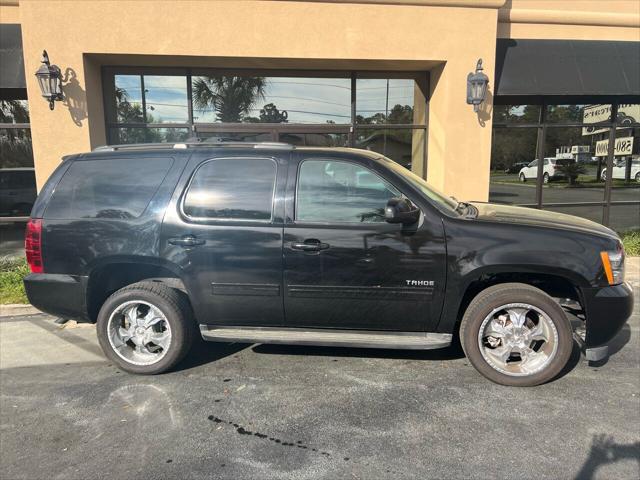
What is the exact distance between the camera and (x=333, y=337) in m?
3.81

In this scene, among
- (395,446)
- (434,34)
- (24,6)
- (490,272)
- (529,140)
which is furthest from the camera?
(529,140)

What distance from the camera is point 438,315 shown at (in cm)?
373

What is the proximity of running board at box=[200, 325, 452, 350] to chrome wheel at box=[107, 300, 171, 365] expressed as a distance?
1.32 feet

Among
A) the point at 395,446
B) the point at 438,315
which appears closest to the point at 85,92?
the point at 438,315

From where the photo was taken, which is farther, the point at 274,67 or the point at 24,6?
the point at 274,67

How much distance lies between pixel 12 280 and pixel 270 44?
5450 millimetres

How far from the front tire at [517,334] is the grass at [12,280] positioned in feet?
18.3

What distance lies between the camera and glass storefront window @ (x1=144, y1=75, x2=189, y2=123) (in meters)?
8.62

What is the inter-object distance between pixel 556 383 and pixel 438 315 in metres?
1.12

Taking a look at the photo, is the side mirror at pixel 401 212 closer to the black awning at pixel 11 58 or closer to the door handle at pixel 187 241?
the door handle at pixel 187 241

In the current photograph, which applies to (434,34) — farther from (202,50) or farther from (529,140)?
(202,50)

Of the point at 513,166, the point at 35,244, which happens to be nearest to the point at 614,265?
the point at 35,244

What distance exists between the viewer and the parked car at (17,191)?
338 inches

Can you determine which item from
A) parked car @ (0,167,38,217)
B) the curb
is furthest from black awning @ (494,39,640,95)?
parked car @ (0,167,38,217)
